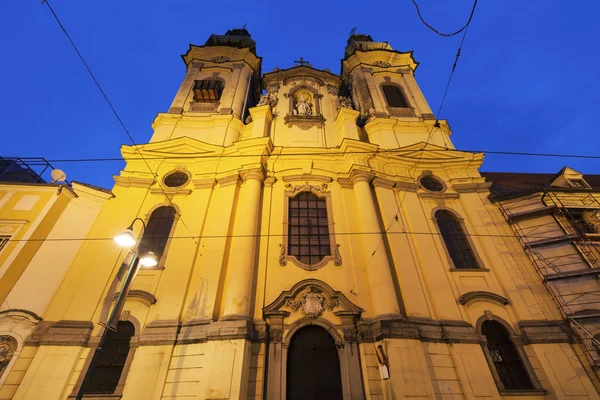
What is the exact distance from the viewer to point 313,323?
8.94 m

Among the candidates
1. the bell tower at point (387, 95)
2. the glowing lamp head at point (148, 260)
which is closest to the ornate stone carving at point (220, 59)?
the bell tower at point (387, 95)

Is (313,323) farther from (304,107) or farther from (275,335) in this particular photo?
(304,107)

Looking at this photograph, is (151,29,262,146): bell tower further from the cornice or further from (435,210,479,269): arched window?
(435,210,479,269): arched window

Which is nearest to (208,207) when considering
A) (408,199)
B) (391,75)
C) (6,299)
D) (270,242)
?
(270,242)

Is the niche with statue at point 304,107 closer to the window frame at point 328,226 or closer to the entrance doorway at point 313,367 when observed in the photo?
the window frame at point 328,226

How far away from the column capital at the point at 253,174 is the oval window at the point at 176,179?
100 inches

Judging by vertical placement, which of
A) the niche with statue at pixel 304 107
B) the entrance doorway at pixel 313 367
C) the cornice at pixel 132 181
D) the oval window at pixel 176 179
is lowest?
the entrance doorway at pixel 313 367

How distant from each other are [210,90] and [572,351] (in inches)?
742

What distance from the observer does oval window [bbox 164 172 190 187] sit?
13.0 meters

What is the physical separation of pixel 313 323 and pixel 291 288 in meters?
1.19

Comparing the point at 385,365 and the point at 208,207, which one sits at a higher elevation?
the point at 208,207

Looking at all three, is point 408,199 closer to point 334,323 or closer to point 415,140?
point 415,140

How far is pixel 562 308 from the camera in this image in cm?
940

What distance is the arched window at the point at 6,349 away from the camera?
26.2ft
